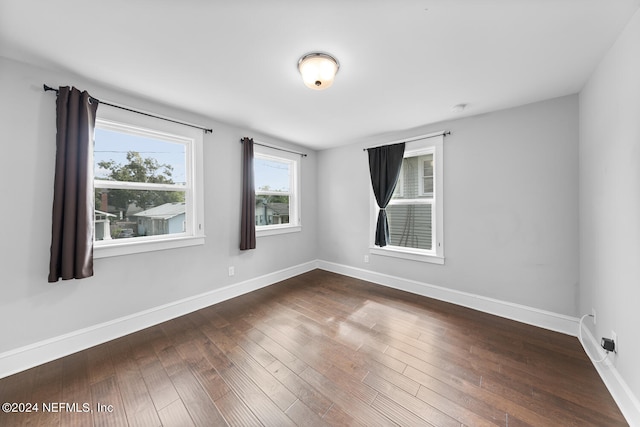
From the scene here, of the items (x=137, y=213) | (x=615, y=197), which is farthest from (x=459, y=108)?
(x=137, y=213)

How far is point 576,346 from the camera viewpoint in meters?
2.03

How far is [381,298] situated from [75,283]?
3.25 m

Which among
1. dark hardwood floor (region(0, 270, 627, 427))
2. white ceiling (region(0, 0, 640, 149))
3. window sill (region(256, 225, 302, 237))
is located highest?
white ceiling (region(0, 0, 640, 149))

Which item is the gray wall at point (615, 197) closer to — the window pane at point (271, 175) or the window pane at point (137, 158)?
the window pane at point (271, 175)

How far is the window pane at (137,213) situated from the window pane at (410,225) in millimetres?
2990

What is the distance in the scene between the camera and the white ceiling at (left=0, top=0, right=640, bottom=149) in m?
1.28

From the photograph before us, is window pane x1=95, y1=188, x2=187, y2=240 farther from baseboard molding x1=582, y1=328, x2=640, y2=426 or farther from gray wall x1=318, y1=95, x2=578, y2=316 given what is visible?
baseboard molding x1=582, y1=328, x2=640, y2=426

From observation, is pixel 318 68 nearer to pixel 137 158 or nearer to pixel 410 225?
pixel 137 158

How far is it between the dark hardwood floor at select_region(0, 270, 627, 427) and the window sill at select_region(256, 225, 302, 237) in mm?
1303

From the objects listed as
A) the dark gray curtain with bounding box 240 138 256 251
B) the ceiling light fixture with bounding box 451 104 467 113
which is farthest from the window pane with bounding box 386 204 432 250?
the dark gray curtain with bounding box 240 138 256 251

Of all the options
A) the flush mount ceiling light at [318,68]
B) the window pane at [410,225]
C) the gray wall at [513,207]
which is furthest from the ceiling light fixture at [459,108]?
the flush mount ceiling light at [318,68]

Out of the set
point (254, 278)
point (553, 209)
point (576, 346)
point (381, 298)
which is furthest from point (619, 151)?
point (254, 278)

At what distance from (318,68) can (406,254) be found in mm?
2703

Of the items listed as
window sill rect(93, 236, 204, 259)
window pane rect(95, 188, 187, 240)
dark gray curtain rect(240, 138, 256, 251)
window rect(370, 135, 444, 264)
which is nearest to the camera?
window sill rect(93, 236, 204, 259)
